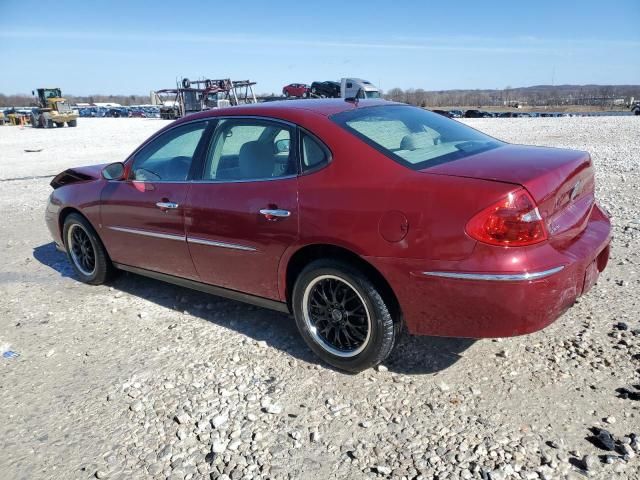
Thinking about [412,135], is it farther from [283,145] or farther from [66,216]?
[66,216]

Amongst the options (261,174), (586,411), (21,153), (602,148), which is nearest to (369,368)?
(586,411)

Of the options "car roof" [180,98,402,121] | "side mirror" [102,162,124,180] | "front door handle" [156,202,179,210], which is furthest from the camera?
"side mirror" [102,162,124,180]

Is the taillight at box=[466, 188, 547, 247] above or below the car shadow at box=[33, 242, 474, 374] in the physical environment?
above

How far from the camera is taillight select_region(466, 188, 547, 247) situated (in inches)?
101

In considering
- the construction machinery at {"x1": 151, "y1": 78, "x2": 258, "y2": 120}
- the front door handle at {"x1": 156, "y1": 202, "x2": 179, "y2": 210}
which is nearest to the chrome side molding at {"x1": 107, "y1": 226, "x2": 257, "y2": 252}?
the front door handle at {"x1": 156, "y1": 202, "x2": 179, "y2": 210}

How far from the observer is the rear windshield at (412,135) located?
311cm

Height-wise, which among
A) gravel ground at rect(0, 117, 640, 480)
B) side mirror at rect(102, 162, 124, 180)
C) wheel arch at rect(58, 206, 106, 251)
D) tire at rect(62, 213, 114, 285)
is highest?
side mirror at rect(102, 162, 124, 180)

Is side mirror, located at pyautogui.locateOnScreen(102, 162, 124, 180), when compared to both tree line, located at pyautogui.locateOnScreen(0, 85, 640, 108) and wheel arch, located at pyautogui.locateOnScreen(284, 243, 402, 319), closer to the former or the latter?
wheel arch, located at pyautogui.locateOnScreen(284, 243, 402, 319)

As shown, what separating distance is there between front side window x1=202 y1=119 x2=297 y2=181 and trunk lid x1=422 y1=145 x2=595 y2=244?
3.42 ft

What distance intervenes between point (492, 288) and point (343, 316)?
3.27 feet

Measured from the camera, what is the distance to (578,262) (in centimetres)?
277

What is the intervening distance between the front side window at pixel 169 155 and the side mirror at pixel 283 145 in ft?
2.55

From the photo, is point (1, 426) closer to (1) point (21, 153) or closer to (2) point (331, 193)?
(2) point (331, 193)

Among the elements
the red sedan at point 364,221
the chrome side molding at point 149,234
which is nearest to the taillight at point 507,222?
the red sedan at point 364,221
